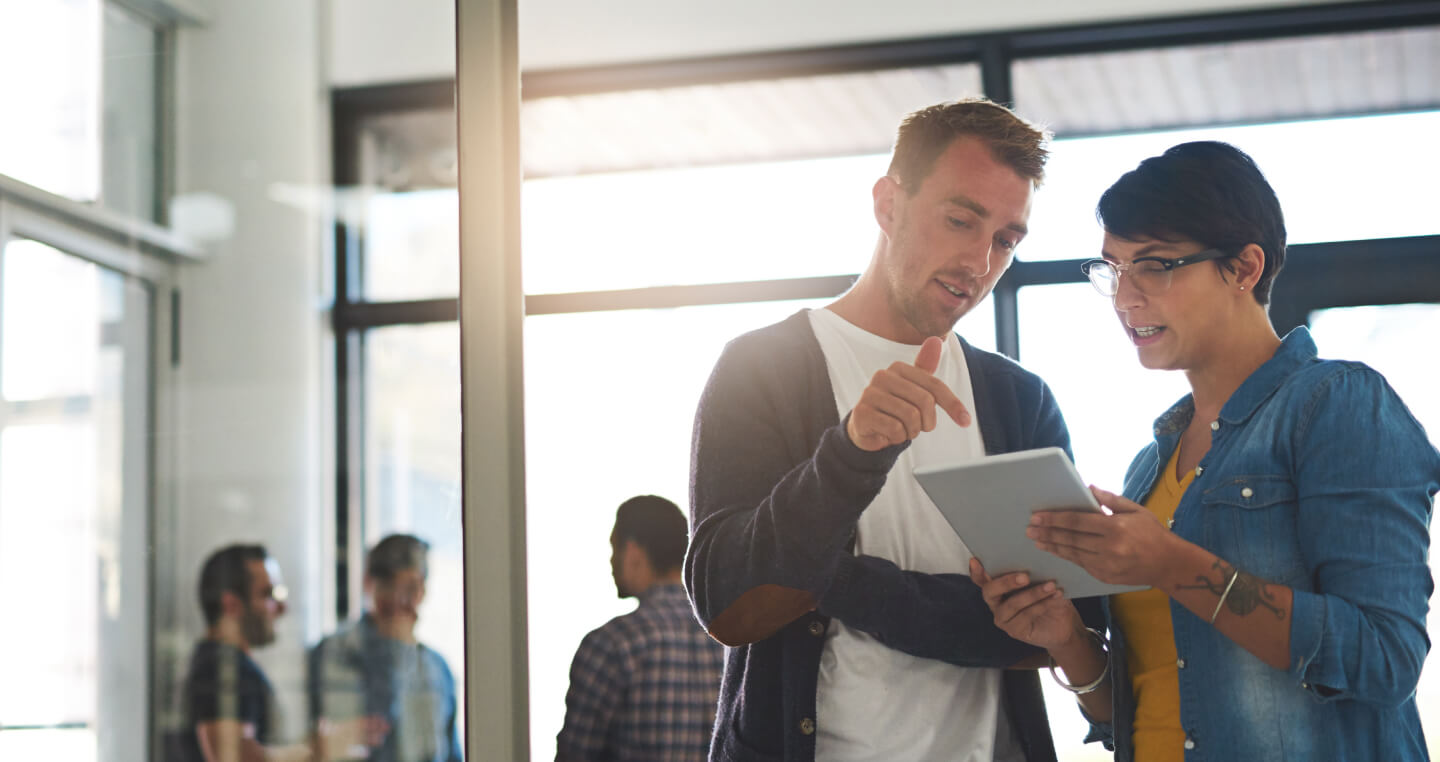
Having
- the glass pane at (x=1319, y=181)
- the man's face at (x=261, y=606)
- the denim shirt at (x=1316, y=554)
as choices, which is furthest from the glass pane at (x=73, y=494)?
the glass pane at (x=1319, y=181)

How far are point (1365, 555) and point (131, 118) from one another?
2.91 meters

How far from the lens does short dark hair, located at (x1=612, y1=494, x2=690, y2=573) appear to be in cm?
288

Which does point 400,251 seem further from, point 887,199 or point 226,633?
point 887,199

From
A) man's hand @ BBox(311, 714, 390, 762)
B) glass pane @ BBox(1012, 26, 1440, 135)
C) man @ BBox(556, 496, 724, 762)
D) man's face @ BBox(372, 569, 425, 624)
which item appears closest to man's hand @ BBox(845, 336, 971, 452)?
man @ BBox(556, 496, 724, 762)

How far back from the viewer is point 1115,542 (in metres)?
1.18

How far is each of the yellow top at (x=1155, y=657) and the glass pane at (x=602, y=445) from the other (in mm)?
2541

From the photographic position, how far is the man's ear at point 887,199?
5.19 feet

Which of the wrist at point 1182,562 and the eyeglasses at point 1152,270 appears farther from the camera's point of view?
the eyeglasses at point 1152,270

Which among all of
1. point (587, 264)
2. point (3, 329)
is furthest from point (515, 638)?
point (587, 264)

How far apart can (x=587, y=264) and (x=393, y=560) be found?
3.98ft

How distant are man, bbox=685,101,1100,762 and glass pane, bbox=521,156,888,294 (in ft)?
7.69

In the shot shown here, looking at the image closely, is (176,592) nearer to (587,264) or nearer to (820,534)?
(587,264)

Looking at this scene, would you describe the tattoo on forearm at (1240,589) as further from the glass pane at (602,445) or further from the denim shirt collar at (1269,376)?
the glass pane at (602,445)

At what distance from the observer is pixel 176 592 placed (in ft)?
10.2
